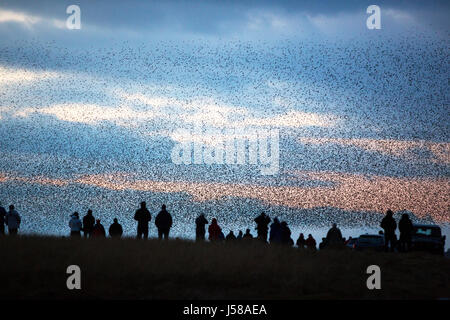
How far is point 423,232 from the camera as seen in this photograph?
43.7 meters

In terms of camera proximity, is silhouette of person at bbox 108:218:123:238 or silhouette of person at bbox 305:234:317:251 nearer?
silhouette of person at bbox 108:218:123:238

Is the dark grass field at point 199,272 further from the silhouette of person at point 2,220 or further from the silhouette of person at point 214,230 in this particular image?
the silhouette of person at point 214,230

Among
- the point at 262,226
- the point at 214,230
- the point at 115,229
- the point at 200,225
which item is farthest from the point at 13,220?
the point at 262,226

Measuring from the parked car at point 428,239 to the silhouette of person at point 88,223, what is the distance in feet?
55.2

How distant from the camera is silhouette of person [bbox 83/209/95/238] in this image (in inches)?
1591

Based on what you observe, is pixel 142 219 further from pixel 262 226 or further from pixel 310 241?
pixel 310 241

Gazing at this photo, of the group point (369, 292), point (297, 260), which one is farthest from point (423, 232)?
point (369, 292)

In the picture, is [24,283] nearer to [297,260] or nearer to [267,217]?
[297,260]

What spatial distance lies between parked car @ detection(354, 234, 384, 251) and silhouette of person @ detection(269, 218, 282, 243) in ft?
13.9

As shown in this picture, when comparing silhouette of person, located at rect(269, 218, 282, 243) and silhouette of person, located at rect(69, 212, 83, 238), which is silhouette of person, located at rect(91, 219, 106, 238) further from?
silhouette of person, located at rect(269, 218, 282, 243)

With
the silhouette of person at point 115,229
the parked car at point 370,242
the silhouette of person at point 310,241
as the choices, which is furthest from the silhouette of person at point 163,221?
the silhouette of person at point 310,241

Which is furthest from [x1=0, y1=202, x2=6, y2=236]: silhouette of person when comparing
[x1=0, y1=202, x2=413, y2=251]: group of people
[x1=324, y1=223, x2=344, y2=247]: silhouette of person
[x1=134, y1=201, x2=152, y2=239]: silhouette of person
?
[x1=324, y1=223, x2=344, y2=247]: silhouette of person

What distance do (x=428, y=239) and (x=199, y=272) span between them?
19.3 m

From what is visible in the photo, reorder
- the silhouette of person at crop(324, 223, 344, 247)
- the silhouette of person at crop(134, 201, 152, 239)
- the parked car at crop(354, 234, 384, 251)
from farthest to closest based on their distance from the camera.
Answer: the parked car at crop(354, 234, 384, 251)
the silhouette of person at crop(324, 223, 344, 247)
the silhouette of person at crop(134, 201, 152, 239)
